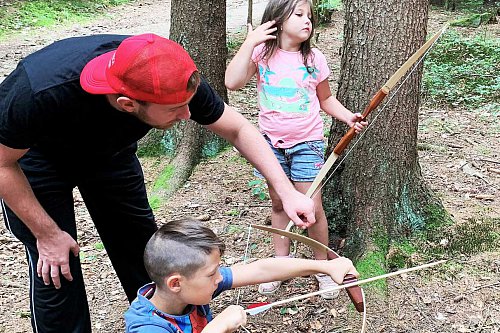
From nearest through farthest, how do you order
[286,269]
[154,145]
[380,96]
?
[286,269]
[380,96]
[154,145]

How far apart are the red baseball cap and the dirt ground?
Answer: 5.48 ft

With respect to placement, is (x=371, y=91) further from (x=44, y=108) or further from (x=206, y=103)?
(x=44, y=108)

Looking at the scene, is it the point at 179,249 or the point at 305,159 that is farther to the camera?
the point at 305,159

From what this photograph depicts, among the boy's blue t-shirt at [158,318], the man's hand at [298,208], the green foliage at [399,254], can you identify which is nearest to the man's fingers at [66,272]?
the boy's blue t-shirt at [158,318]

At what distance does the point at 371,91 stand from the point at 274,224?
0.95m

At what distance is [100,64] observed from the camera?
214 cm

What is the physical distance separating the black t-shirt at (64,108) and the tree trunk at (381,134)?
119 centimetres

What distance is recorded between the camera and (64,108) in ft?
7.09

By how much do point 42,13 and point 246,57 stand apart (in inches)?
447

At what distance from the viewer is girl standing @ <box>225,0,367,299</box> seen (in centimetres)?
327

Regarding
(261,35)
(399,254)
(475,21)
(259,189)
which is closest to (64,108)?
(261,35)

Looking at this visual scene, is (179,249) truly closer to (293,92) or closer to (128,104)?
(128,104)

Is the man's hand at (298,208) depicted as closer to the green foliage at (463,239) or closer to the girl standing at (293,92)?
the girl standing at (293,92)

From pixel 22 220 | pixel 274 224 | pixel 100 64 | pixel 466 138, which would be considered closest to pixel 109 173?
pixel 22 220
